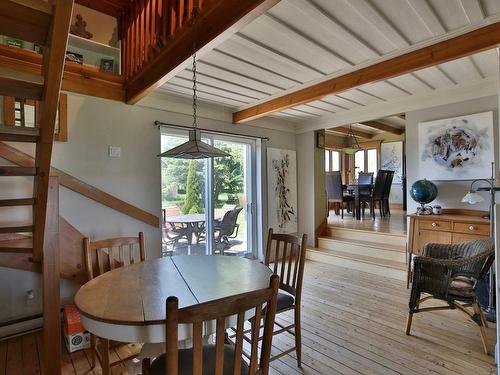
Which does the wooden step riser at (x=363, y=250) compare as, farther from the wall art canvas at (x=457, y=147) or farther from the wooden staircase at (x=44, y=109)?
the wooden staircase at (x=44, y=109)

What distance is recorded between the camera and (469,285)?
7.78 feet

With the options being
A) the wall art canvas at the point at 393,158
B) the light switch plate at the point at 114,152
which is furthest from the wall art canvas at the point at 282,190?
the wall art canvas at the point at 393,158

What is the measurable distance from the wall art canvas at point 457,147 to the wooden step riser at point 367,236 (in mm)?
1127

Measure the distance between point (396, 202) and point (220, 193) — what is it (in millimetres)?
6377

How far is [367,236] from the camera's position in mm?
4742

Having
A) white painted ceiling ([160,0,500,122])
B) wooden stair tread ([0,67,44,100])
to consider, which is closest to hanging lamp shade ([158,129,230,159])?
wooden stair tread ([0,67,44,100])

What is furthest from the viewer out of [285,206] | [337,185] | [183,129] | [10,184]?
[337,185]

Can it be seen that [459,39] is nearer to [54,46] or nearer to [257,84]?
[257,84]

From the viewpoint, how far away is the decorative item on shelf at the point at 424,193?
11.6ft

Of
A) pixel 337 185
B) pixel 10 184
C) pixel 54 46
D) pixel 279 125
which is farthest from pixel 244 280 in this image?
pixel 337 185

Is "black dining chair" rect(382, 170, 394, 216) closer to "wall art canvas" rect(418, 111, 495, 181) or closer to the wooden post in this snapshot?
"wall art canvas" rect(418, 111, 495, 181)

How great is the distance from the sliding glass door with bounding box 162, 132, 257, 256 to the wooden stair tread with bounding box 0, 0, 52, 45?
2468mm

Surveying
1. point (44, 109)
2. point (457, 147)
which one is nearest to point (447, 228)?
point (457, 147)

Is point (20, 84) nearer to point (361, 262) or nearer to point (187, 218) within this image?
point (187, 218)
